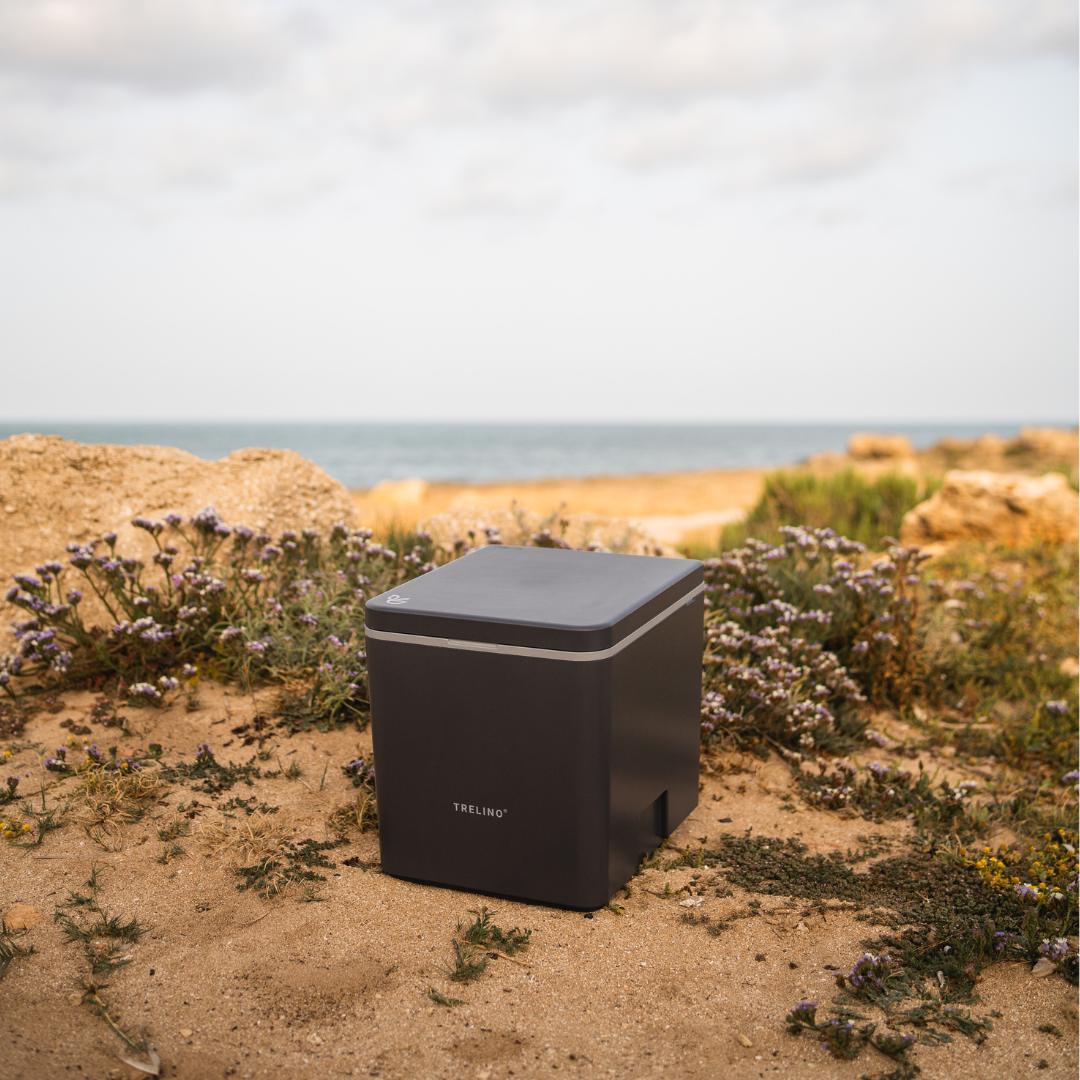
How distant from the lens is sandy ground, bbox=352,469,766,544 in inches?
459

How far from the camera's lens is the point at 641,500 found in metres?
16.6

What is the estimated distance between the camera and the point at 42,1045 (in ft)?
7.18

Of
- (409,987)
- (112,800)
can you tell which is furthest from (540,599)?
(112,800)

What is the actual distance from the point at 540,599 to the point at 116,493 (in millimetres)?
3383

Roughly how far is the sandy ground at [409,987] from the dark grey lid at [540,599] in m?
0.93

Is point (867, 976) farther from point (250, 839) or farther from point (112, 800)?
point (112, 800)

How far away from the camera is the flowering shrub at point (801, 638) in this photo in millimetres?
4195

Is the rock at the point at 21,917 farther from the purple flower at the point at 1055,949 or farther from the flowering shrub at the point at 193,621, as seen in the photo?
the purple flower at the point at 1055,949

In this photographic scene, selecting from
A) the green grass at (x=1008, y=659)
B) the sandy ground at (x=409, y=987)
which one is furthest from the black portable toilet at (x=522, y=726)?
the green grass at (x=1008, y=659)

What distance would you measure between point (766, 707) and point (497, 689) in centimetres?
199

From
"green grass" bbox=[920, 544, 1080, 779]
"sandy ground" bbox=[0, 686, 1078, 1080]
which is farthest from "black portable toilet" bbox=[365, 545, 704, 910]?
"green grass" bbox=[920, 544, 1080, 779]

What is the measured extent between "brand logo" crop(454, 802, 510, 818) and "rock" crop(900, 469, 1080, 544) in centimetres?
715

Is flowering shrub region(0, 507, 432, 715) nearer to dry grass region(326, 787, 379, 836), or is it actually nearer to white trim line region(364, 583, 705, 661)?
dry grass region(326, 787, 379, 836)

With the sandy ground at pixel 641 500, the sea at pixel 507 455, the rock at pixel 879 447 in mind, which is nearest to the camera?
the sandy ground at pixel 641 500
